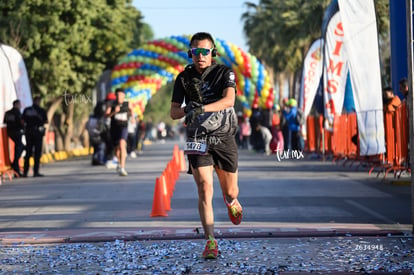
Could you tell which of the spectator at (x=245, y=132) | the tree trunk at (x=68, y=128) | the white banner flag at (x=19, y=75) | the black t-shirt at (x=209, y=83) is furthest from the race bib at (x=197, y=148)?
the tree trunk at (x=68, y=128)

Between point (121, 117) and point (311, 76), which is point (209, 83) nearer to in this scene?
point (121, 117)

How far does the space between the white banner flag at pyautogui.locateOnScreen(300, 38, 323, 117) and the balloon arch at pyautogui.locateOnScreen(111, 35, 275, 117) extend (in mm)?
7565

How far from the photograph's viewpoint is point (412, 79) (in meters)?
9.61

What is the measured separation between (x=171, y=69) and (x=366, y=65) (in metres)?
22.3

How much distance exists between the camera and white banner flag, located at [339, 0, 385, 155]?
1675cm

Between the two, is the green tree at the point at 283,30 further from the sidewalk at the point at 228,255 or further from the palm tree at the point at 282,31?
the sidewalk at the point at 228,255

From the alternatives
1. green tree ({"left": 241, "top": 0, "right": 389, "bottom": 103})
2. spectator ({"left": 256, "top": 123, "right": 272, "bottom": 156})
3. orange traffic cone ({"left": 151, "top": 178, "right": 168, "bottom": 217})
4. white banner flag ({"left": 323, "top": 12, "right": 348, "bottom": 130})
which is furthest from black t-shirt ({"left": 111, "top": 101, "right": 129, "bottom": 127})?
green tree ({"left": 241, "top": 0, "right": 389, "bottom": 103})

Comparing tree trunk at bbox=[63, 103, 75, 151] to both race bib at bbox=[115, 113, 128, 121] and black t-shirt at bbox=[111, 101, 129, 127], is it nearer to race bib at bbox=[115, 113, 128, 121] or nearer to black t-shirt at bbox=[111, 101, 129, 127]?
black t-shirt at bbox=[111, 101, 129, 127]

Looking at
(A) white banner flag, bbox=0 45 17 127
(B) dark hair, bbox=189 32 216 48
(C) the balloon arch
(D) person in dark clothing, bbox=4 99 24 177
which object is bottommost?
(D) person in dark clothing, bbox=4 99 24 177

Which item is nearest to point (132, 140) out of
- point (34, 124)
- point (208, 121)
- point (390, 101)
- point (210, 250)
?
point (34, 124)

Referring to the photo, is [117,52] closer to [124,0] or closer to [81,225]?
[124,0]

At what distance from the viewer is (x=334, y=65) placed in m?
23.4

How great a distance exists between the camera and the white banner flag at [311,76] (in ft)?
94.2

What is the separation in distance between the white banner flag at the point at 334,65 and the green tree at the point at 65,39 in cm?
1206
